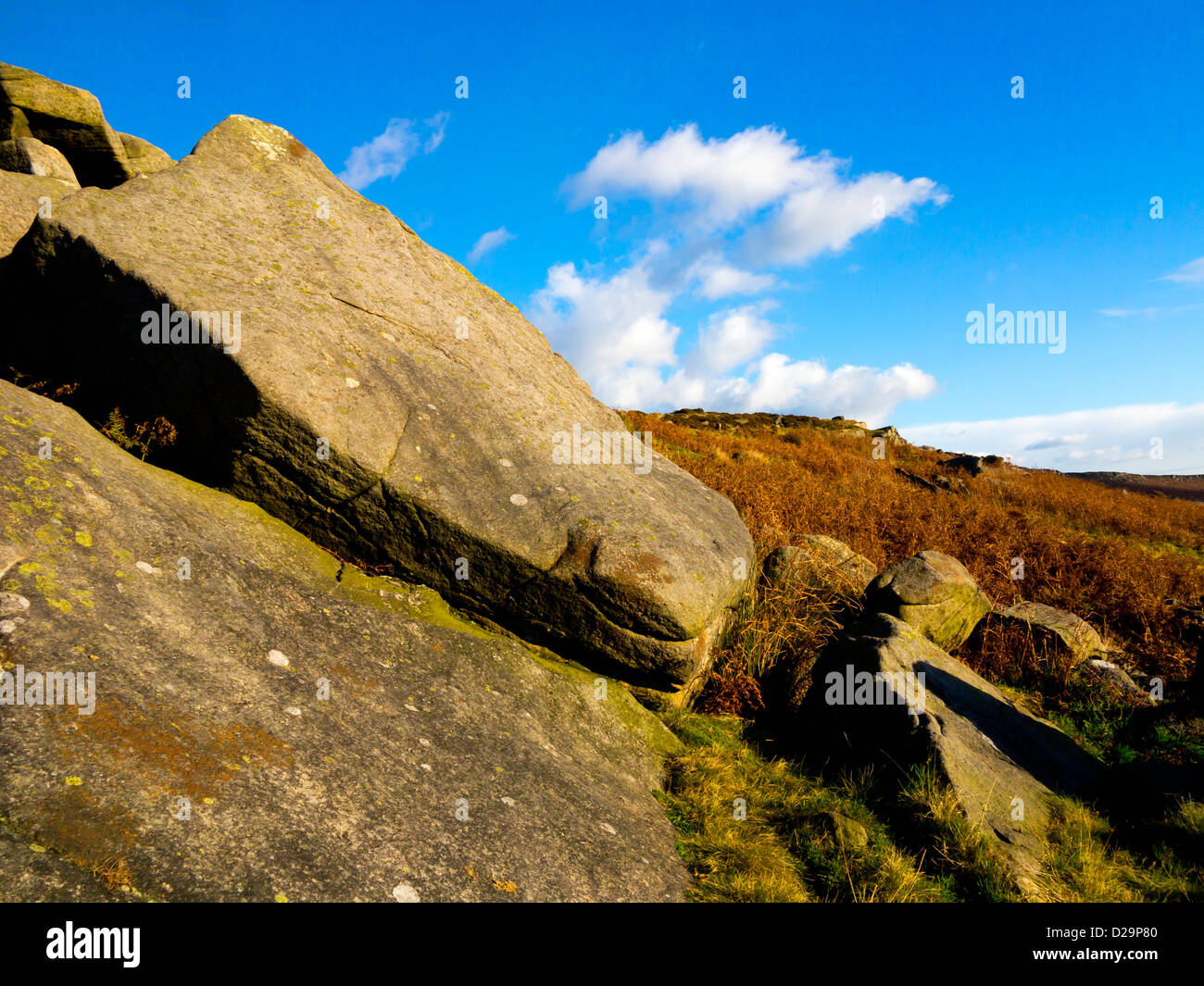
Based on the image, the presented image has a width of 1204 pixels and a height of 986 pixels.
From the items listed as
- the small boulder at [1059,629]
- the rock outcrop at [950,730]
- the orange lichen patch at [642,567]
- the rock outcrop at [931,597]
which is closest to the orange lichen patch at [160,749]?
the orange lichen patch at [642,567]

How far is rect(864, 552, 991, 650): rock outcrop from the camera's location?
7.38m

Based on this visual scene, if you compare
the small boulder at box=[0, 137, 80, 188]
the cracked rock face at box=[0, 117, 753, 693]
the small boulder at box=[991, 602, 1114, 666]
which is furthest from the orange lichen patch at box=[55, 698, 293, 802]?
the small boulder at box=[0, 137, 80, 188]

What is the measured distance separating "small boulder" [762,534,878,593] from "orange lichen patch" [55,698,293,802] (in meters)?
5.57

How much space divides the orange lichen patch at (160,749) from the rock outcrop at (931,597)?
21.0 ft

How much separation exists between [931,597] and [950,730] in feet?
6.83

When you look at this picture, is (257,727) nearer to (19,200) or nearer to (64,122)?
(19,200)

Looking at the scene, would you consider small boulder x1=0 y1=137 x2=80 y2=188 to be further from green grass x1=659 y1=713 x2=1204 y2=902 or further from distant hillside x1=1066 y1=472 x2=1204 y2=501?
distant hillside x1=1066 y1=472 x2=1204 y2=501

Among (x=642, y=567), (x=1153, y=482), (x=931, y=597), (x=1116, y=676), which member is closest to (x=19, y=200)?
(x=642, y=567)

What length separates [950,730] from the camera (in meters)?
5.71

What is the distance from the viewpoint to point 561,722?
5168mm
